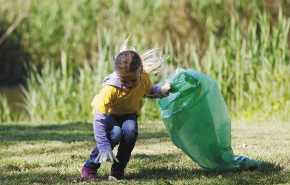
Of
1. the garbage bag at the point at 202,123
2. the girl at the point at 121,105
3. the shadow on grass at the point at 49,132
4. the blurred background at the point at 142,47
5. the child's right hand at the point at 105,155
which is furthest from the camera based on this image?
the blurred background at the point at 142,47

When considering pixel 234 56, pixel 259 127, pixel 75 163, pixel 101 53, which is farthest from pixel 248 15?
pixel 75 163

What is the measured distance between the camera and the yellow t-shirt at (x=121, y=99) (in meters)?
3.60

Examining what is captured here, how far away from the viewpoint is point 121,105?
375 centimetres

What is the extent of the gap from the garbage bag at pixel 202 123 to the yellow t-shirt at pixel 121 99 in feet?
0.90

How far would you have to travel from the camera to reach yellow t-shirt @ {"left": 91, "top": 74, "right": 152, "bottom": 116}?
3.60m

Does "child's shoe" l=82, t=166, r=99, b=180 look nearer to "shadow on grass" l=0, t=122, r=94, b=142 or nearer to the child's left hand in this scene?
the child's left hand

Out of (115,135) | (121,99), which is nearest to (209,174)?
(115,135)

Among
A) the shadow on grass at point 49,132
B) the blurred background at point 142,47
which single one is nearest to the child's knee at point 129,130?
the shadow on grass at point 49,132

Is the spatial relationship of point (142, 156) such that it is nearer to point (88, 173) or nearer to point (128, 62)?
point (88, 173)

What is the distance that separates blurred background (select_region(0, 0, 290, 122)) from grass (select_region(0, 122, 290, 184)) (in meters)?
1.40

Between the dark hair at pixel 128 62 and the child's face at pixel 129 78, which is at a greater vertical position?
the dark hair at pixel 128 62

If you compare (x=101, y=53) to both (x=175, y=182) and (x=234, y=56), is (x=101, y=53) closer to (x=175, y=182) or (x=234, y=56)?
(x=234, y=56)

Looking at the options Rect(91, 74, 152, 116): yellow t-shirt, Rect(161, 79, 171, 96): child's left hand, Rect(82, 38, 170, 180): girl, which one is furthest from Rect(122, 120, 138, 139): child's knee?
Rect(161, 79, 171, 96): child's left hand

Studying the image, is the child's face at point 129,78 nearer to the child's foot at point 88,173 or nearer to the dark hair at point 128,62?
the dark hair at point 128,62
